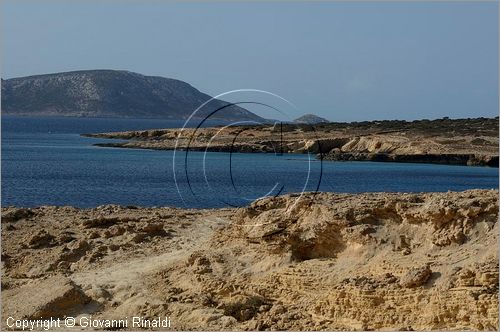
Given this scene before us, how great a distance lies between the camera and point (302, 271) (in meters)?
14.7

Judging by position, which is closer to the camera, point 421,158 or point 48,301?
point 48,301

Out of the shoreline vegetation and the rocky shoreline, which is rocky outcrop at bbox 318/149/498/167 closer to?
the shoreline vegetation

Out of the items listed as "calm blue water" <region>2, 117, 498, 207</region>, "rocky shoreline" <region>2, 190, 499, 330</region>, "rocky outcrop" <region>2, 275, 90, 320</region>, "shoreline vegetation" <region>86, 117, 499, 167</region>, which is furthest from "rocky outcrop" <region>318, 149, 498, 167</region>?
"rocky outcrop" <region>2, 275, 90, 320</region>

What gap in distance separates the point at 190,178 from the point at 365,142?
24907mm

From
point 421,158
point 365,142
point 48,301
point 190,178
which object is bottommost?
point 48,301

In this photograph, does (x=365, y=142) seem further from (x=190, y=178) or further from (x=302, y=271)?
(x=302, y=271)

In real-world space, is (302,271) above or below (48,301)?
above

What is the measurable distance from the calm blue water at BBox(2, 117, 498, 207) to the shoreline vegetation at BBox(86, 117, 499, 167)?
2123mm

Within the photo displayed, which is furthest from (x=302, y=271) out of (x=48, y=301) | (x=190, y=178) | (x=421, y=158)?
(x=421, y=158)

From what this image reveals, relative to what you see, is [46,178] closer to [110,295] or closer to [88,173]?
[88,173]

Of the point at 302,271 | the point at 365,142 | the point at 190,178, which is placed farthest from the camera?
the point at 365,142

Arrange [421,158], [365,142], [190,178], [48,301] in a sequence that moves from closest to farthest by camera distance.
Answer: [48,301] → [190,178] → [421,158] → [365,142]

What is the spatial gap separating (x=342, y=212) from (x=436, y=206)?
1.92 m

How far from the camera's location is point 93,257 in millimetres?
19219
